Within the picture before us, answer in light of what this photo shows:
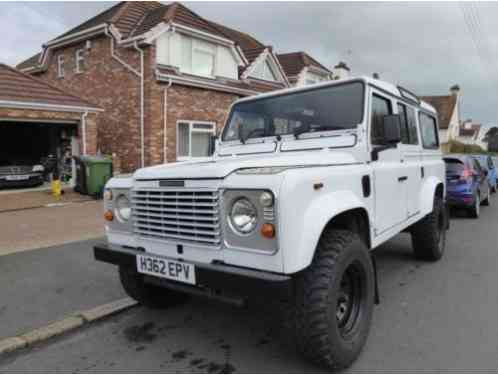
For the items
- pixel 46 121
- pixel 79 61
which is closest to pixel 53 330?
pixel 46 121

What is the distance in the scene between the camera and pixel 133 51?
504 inches

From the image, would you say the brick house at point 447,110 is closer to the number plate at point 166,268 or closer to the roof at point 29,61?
the roof at point 29,61

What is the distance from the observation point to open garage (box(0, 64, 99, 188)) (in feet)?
34.8

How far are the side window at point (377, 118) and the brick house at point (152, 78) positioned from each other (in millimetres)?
9657

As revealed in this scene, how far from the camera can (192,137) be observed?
1385 centimetres

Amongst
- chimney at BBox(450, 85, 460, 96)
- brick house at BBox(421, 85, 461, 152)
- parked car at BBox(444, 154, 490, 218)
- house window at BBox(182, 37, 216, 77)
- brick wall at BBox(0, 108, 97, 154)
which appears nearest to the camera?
parked car at BBox(444, 154, 490, 218)

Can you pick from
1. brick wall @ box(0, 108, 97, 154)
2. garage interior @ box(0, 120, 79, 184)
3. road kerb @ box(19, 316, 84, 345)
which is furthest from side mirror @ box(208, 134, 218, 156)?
garage interior @ box(0, 120, 79, 184)

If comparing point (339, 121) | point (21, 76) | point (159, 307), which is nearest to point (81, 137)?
point (21, 76)

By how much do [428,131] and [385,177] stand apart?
2.40m

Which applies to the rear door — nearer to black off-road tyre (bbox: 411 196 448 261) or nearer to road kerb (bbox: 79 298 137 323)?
black off-road tyre (bbox: 411 196 448 261)

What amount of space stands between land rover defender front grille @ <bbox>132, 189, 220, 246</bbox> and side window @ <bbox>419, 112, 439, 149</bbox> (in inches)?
144

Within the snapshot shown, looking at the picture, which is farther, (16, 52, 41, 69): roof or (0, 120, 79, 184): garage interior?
(16, 52, 41, 69): roof

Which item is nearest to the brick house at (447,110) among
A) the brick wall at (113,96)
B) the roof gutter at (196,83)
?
the roof gutter at (196,83)

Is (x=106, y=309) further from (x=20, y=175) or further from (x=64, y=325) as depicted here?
(x=20, y=175)
